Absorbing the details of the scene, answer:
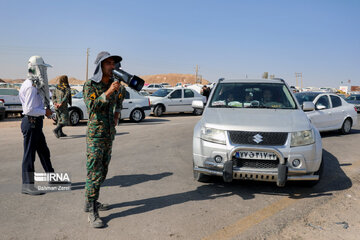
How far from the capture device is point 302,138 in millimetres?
4422

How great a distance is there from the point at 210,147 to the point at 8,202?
2.84 metres

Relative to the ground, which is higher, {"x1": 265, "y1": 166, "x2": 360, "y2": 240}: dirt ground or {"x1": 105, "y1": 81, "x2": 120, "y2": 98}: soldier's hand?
{"x1": 105, "y1": 81, "x2": 120, "y2": 98}: soldier's hand

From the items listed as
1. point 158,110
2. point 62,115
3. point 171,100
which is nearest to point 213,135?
point 62,115

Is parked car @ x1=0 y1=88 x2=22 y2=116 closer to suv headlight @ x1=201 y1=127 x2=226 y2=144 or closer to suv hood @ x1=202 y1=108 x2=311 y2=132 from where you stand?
suv hood @ x1=202 y1=108 x2=311 y2=132

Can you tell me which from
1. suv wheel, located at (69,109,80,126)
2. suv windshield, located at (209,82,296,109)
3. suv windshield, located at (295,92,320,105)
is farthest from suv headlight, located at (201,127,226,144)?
suv wheel, located at (69,109,80,126)

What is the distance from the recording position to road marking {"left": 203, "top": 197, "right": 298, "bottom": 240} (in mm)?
3326

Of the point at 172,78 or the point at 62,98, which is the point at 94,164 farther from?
the point at 172,78

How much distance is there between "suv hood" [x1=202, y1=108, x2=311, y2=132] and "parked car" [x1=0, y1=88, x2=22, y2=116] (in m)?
13.6

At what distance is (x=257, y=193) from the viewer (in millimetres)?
4703

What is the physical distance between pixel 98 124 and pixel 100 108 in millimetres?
200

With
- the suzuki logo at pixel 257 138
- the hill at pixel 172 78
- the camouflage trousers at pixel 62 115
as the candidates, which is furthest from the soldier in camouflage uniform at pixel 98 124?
the hill at pixel 172 78

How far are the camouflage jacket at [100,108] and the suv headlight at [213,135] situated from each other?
4.85ft

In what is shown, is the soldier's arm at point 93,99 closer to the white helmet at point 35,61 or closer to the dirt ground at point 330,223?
the white helmet at point 35,61

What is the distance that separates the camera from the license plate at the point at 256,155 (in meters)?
4.27
